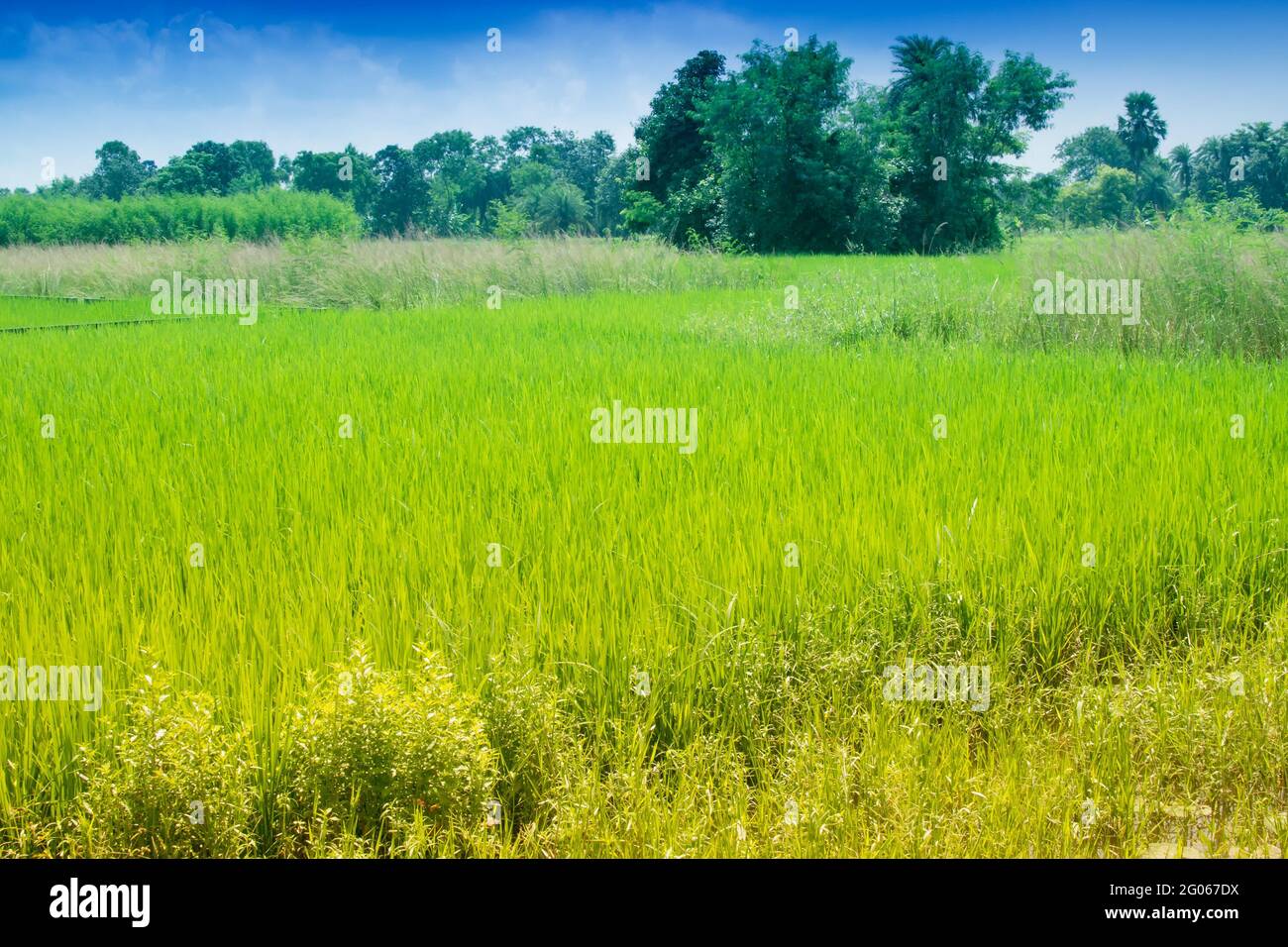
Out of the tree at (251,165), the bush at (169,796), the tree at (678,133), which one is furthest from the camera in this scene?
the tree at (251,165)

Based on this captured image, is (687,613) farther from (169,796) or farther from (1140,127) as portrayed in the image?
(1140,127)

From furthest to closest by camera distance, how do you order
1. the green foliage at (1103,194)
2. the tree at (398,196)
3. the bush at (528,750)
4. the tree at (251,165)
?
the green foliage at (1103,194) < the tree at (251,165) < the tree at (398,196) < the bush at (528,750)

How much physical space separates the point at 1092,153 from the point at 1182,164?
21.9ft

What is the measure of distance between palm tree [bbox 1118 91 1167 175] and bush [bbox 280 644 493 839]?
64129 millimetres

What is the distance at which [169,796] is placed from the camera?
2.04 meters

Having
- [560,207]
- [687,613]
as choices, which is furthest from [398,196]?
[687,613]

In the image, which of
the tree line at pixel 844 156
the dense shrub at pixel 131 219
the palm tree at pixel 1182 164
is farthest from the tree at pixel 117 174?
the palm tree at pixel 1182 164

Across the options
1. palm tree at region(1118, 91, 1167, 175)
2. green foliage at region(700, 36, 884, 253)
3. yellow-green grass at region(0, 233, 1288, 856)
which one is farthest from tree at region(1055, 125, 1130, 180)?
yellow-green grass at region(0, 233, 1288, 856)

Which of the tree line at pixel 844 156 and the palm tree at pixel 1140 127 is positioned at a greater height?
the palm tree at pixel 1140 127

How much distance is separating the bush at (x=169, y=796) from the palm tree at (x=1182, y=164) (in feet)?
234

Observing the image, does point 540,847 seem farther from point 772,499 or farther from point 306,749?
point 772,499

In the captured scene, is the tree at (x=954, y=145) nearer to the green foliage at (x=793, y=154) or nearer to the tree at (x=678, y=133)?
the green foliage at (x=793, y=154)

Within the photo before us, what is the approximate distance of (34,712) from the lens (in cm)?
237

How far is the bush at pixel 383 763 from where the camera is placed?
2.09 metres
